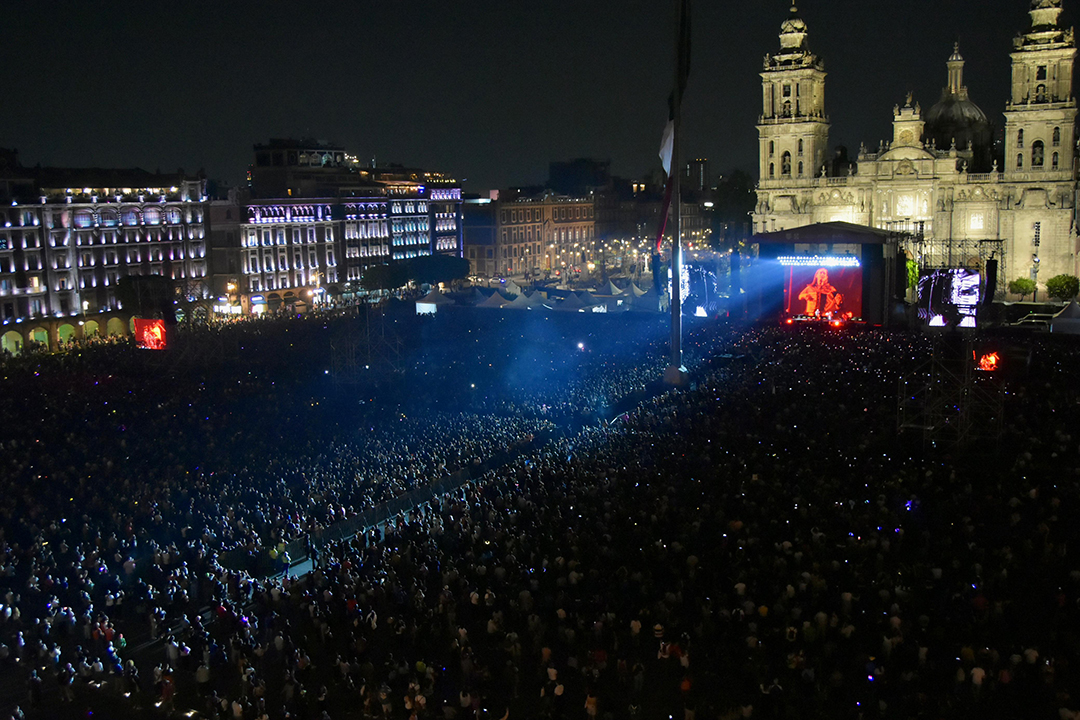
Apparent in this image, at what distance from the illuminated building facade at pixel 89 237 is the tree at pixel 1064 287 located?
49480 millimetres

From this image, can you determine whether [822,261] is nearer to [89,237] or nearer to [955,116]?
[955,116]

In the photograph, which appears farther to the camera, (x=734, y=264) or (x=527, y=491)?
(x=734, y=264)

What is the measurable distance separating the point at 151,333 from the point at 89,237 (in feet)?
70.7

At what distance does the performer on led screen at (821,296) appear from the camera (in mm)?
43344

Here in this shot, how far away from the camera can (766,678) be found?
12.1 m

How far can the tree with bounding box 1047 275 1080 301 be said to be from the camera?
49781mm

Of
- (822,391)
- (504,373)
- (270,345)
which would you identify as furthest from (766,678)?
(270,345)

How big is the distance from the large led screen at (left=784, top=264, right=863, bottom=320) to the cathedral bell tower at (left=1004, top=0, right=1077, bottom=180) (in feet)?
68.1

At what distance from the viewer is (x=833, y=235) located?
43.0m

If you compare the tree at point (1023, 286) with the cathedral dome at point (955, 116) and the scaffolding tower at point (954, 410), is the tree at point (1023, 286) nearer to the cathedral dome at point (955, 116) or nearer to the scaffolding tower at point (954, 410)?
the cathedral dome at point (955, 116)

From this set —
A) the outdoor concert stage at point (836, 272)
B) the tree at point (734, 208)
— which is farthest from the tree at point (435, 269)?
the tree at point (734, 208)

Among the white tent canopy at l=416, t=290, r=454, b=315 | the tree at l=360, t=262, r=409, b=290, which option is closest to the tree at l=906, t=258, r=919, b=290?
the white tent canopy at l=416, t=290, r=454, b=315

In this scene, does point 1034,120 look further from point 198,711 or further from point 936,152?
point 198,711

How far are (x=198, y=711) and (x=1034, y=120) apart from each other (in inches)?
2241
